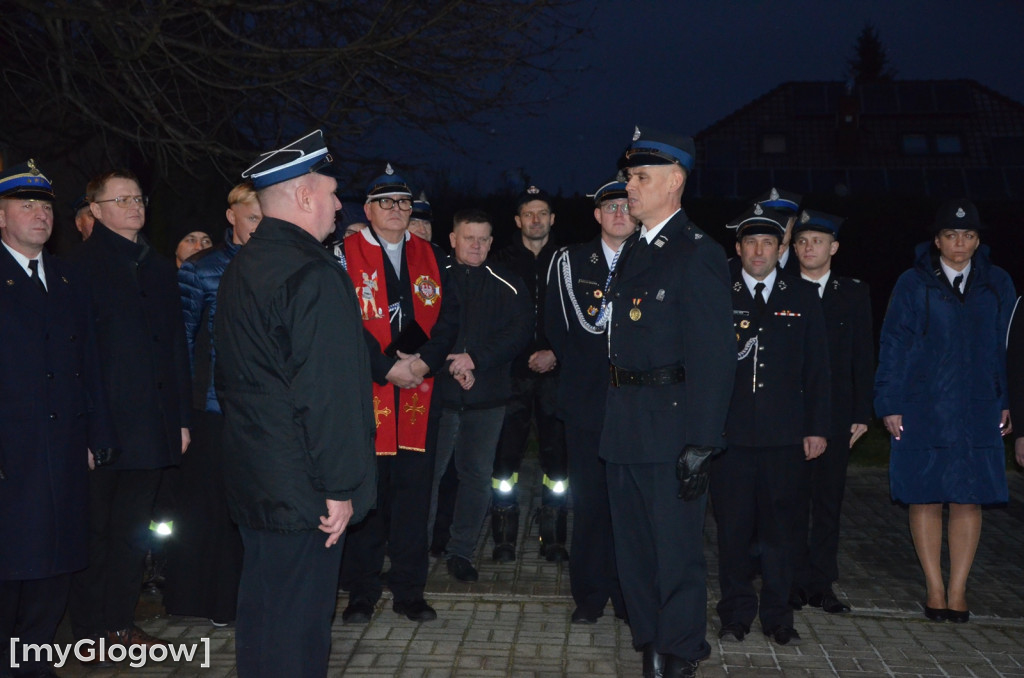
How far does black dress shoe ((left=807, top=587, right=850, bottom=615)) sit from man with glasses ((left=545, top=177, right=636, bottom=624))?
1218 millimetres

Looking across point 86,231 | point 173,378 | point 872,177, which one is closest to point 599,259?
point 173,378

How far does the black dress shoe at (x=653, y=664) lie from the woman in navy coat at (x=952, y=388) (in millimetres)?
2099

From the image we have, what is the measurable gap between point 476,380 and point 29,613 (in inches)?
118

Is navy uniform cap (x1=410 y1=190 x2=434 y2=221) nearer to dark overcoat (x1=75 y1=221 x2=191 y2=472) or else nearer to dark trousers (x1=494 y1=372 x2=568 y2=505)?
dark trousers (x1=494 y1=372 x2=568 y2=505)

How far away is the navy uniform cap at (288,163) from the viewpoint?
12.3 feet

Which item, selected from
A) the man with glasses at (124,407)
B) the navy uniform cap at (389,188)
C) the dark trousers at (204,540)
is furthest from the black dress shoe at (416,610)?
the navy uniform cap at (389,188)

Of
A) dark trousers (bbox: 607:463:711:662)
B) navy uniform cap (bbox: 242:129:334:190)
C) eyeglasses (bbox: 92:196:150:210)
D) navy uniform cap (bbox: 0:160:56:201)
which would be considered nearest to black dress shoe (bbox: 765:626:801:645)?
dark trousers (bbox: 607:463:711:662)

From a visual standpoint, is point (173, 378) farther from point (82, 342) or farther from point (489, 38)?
point (489, 38)

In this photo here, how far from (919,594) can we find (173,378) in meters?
4.70

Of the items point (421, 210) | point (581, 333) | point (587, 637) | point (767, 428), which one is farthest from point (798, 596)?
point (421, 210)

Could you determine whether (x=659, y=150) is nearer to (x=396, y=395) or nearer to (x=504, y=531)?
(x=396, y=395)

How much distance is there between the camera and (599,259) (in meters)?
6.10

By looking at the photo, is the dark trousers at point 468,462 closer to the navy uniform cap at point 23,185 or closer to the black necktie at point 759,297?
the black necktie at point 759,297

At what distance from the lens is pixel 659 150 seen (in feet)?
15.8
